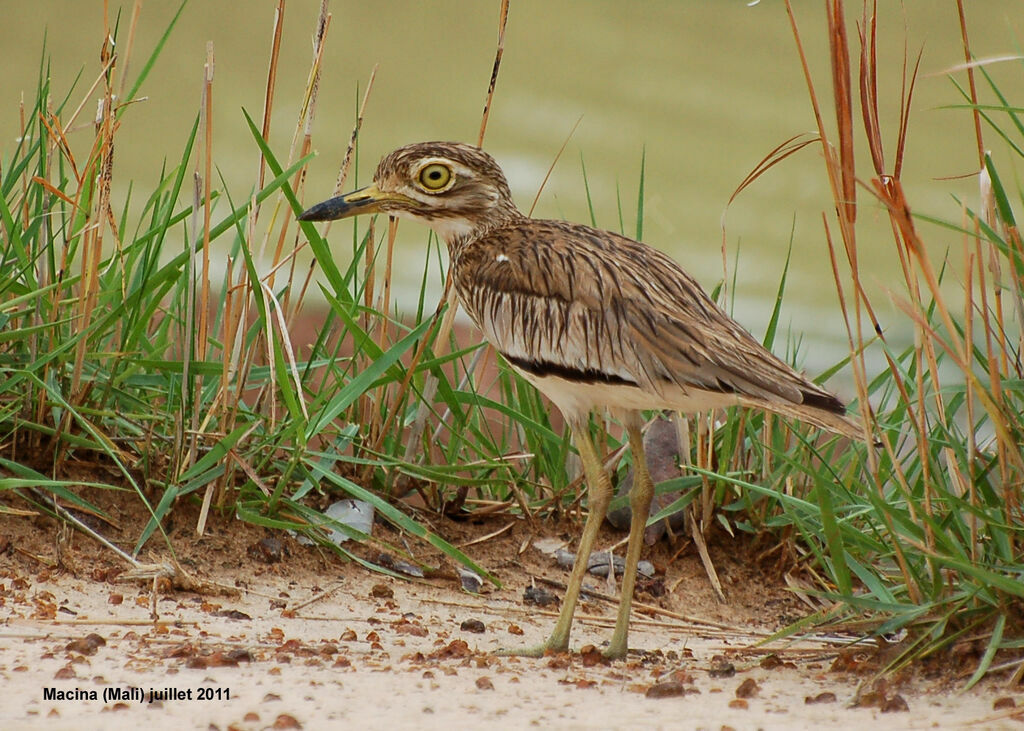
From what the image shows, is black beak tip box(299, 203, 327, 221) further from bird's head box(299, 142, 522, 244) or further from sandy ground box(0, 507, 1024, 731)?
sandy ground box(0, 507, 1024, 731)

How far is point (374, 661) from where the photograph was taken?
2.38 meters

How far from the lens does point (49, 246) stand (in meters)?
2.96

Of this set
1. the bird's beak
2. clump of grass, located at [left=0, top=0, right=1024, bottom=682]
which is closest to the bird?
the bird's beak

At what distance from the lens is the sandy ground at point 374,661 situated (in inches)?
80.3

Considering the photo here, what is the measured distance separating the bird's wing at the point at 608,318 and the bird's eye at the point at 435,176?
18 cm

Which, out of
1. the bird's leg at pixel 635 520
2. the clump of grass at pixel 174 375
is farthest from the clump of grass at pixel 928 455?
the clump of grass at pixel 174 375

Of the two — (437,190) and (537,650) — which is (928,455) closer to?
(537,650)

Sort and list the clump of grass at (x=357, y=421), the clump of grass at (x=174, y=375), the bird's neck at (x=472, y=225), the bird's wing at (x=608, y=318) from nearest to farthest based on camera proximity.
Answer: the clump of grass at (x=357, y=421), the bird's wing at (x=608, y=318), the clump of grass at (x=174, y=375), the bird's neck at (x=472, y=225)

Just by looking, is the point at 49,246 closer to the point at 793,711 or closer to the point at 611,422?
the point at 611,422

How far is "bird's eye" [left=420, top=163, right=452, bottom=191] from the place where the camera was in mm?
3143

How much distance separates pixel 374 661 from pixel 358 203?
120cm

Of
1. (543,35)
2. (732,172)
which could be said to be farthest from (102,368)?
(543,35)

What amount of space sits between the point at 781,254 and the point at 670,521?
534 cm

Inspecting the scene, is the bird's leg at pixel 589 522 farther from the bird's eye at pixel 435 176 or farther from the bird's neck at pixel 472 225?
the bird's eye at pixel 435 176
